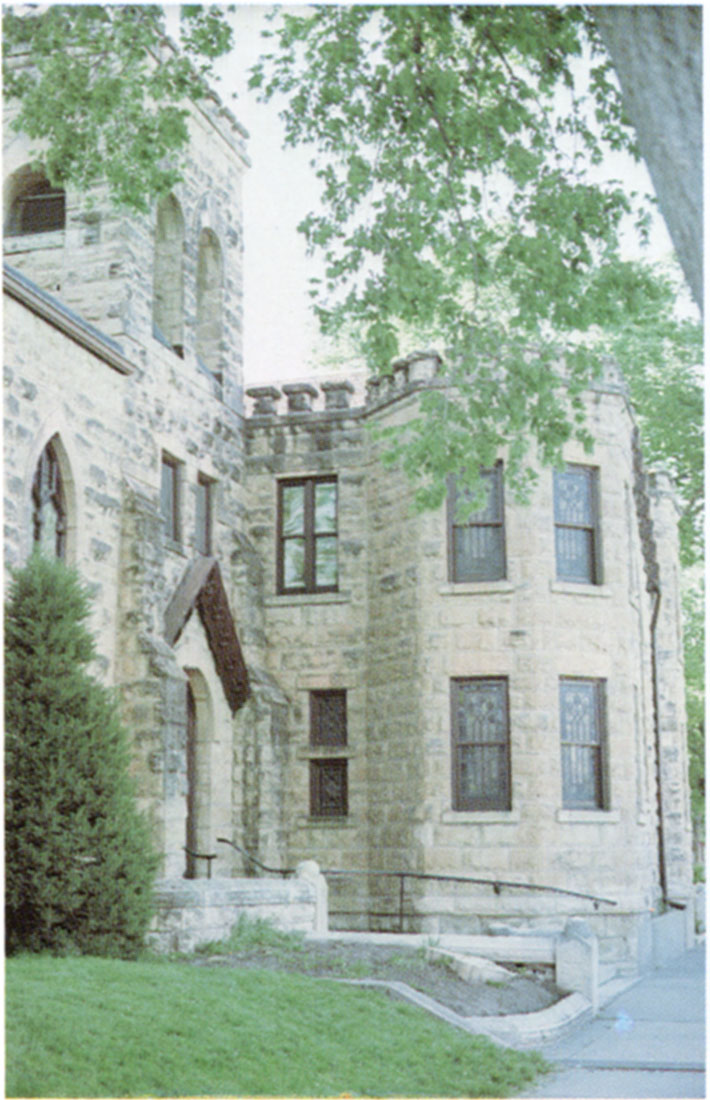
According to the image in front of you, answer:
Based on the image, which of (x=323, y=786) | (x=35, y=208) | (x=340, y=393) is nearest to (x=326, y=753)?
(x=323, y=786)

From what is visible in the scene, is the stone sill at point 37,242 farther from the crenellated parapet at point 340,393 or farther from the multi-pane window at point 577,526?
the multi-pane window at point 577,526

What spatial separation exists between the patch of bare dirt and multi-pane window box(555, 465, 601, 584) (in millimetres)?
5059

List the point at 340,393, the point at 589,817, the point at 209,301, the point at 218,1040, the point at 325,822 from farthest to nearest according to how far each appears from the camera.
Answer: the point at 340,393 → the point at 209,301 → the point at 325,822 → the point at 589,817 → the point at 218,1040

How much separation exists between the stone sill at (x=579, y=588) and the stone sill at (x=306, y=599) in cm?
245

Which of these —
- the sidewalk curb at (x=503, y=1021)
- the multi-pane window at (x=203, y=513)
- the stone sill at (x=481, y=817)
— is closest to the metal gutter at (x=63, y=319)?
the multi-pane window at (x=203, y=513)

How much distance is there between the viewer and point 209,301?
15.5m

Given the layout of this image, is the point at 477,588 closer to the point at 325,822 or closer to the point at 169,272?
the point at 325,822

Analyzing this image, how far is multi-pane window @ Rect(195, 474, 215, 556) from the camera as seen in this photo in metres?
14.8

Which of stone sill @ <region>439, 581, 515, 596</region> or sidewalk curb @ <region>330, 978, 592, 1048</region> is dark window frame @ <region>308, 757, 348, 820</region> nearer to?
stone sill @ <region>439, 581, 515, 596</region>

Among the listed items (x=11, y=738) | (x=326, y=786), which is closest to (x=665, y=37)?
(x=11, y=738)

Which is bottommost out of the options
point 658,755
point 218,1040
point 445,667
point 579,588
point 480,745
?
point 218,1040

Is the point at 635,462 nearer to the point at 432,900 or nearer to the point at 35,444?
the point at 432,900

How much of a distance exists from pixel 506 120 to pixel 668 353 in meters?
3.96

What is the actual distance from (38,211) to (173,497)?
10.6 ft
